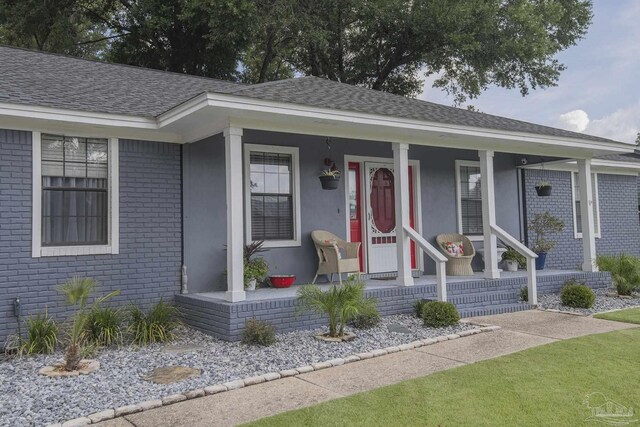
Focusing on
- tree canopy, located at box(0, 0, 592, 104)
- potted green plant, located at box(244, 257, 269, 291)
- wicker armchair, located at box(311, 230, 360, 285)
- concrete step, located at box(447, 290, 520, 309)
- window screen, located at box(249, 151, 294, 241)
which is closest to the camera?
potted green plant, located at box(244, 257, 269, 291)

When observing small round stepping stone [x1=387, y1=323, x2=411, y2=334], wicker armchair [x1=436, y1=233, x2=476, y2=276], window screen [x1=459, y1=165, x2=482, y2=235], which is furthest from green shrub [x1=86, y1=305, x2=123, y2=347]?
window screen [x1=459, y1=165, x2=482, y2=235]

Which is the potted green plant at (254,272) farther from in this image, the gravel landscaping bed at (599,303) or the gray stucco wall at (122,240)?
the gravel landscaping bed at (599,303)

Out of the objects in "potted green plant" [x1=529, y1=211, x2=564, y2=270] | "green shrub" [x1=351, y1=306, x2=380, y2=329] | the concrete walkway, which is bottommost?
A: the concrete walkway

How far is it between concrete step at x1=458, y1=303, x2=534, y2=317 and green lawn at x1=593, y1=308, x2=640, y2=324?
104cm

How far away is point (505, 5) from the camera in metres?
18.9

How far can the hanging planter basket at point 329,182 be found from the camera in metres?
8.05

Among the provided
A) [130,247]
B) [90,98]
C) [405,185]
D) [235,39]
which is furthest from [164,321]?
[235,39]

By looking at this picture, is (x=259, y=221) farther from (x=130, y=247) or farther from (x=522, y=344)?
(x=522, y=344)

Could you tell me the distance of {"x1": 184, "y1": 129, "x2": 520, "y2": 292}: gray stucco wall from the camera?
7527 mm

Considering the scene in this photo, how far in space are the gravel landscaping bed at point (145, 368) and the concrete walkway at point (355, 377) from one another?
1.20ft

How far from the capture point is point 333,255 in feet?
26.0

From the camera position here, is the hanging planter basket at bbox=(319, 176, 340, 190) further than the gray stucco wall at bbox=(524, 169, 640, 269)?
No

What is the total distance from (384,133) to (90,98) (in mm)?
4111

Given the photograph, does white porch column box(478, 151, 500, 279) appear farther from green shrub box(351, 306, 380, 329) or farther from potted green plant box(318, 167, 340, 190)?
green shrub box(351, 306, 380, 329)
